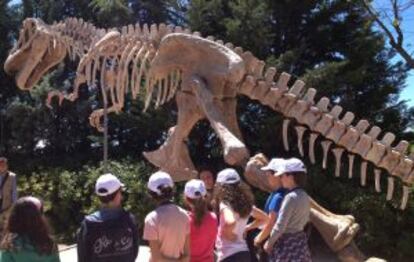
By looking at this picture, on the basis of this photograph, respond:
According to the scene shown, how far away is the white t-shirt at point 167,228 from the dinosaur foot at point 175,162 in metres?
3.26

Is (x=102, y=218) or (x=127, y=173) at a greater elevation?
(x=102, y=218)

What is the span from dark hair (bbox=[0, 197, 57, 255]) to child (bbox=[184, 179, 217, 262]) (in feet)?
4.14

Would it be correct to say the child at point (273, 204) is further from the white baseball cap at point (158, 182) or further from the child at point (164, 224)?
the white baseball cap at point (158, 182)

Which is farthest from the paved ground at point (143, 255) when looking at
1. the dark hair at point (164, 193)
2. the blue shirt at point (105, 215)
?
the blue shirt at point (105, 215)

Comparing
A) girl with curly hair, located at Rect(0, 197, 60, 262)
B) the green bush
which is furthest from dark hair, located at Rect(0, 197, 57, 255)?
the green bush

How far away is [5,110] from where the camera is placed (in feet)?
55.2

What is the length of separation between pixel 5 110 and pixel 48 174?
3.45 metres

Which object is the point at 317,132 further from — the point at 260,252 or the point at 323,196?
the point at 323,196

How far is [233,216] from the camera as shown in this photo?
4.64 meters

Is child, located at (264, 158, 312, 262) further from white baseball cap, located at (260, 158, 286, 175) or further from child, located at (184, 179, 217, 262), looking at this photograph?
child, located at (184, 179, 217, 262)

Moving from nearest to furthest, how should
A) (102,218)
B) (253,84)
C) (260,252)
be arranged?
(102,218) → (260,252) → (253,84)

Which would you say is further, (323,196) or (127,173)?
(127,173)

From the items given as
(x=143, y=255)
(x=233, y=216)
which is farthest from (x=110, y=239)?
(x=143, y=255)

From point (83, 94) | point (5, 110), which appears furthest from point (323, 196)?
point (5, 110)
